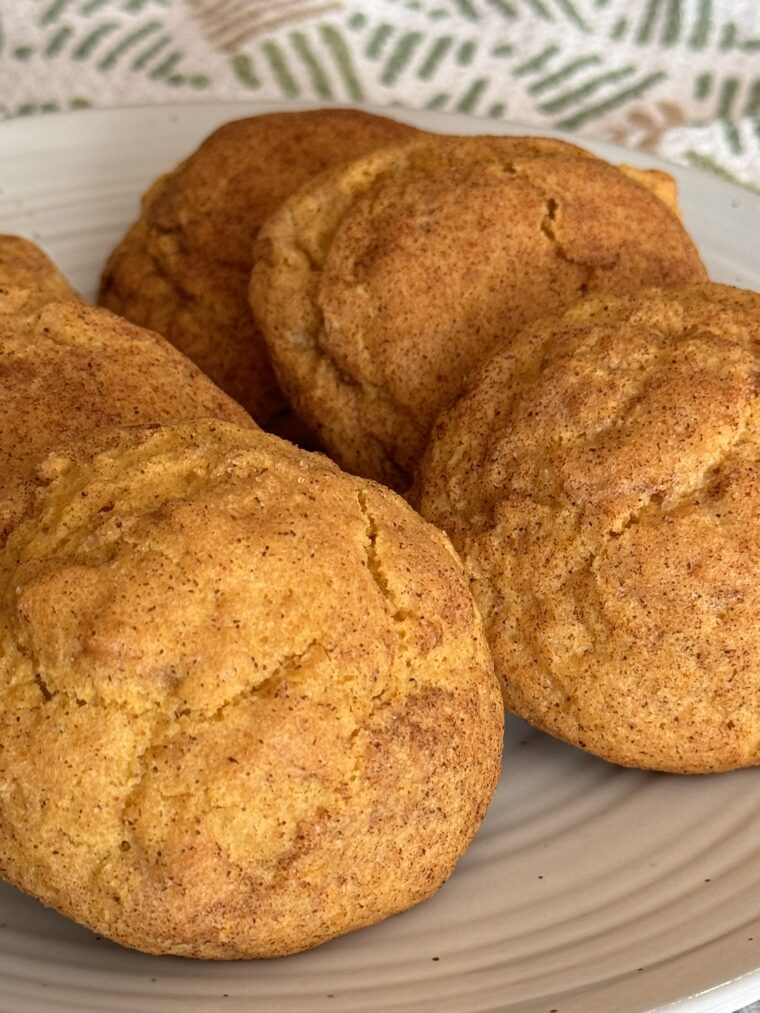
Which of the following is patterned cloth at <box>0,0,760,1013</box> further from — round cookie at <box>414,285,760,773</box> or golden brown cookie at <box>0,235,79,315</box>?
round cookie at <box>414,285,760,773</box>

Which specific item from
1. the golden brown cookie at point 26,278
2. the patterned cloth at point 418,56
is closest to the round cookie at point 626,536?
the golden brown cookie at point 26,278

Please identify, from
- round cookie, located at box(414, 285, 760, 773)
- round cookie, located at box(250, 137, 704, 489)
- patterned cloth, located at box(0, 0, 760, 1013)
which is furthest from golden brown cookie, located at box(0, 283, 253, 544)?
patterned cloth, located at box(0, 0, 760, 1013)

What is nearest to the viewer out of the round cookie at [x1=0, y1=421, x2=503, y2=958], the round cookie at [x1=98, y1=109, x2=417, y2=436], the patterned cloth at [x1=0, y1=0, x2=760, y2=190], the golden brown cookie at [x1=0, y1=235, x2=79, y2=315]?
the round cookie at [x1=0, y1=421, x2=503, y2=958]

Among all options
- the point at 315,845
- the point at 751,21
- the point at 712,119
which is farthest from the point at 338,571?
the point at 751,21

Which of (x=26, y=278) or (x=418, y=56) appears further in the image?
(x=418, y=56)

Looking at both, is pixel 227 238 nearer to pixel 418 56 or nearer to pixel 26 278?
pixel 26 278

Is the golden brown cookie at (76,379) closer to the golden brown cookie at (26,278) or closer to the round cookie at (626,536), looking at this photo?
the golden brown cookie at (26,278)

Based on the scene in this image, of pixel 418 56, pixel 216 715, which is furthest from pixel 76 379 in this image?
pixel 418 56

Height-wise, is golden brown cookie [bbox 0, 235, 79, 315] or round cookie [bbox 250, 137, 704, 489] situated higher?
round cookie [bbox 250, 137, 704, 489]
